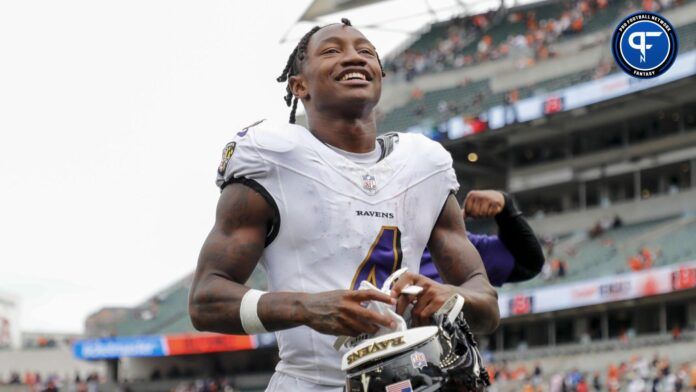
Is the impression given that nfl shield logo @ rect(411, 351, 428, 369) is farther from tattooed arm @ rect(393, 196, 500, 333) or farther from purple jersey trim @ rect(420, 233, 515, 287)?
purple jersey trim @ rect(420, 233, 515, 287)

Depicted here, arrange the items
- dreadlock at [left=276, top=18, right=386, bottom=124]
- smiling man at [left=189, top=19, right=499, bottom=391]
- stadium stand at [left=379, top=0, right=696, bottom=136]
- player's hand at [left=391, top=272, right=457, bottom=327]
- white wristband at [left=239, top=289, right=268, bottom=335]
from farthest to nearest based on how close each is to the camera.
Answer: stadium stand at [left=379, top=0, right=696, bottom=136] → dreadlock at [left=276, top=18, right=386, bottom=124] → smiling man at [left=189, top=19, right=499, bottom=391] → white wristband at [left=239, top=289, right=268, bottom=335] → player's hand at [left=391, top=272, right=457, bottom=327]

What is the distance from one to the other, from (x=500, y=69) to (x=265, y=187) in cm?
3953

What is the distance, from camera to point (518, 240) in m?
6.54

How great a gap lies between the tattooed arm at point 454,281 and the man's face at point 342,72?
1.42 ft

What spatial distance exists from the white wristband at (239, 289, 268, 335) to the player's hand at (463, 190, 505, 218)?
8.13 ft

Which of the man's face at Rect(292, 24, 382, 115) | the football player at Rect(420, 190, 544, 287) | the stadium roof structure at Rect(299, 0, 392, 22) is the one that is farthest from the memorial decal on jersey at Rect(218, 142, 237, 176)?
the stadium roof structure at Rect(299, 0, 392, 22)

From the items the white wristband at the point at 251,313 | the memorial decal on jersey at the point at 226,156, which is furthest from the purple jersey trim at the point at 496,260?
the white wristband at the point at 251,313

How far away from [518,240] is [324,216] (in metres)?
2.94

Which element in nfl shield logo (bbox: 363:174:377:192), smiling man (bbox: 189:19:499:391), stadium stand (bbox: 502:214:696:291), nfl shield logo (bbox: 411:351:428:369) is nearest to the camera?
nfl shield logo (bbox: 411:351:428:369)

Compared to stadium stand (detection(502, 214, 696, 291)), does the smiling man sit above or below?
below

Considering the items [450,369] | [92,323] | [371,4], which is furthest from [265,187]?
[92,323]

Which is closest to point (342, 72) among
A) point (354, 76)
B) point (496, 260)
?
point (354, 76)

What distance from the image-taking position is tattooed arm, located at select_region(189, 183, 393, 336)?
341cm

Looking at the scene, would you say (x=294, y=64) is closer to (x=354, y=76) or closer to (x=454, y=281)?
(x=354, y=76)
